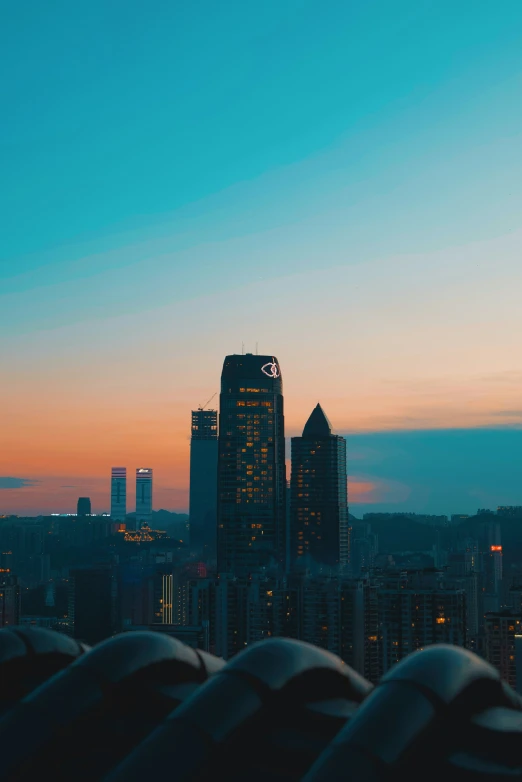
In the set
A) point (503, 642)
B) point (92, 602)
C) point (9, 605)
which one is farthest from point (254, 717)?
point (92, 602)

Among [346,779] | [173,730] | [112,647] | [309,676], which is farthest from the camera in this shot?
[112,647]

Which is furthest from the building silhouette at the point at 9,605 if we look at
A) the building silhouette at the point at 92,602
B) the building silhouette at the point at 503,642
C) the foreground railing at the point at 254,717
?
the foreground railing at the point at 254,717

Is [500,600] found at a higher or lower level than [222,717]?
lower

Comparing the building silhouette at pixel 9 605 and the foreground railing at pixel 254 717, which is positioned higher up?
the foreground railing at pixel 254 717

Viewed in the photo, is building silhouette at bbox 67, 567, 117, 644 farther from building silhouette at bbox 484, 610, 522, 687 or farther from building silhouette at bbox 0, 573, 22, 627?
building silhouette at bbox 484, 610, 522, 687

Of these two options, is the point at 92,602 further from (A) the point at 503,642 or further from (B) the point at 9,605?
(A) the point at 503,642

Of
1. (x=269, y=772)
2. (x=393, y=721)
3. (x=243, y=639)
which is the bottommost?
(x=243, y=639)

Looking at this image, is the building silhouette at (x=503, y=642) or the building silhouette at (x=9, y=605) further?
the building silhouette at (x=9, y=605)

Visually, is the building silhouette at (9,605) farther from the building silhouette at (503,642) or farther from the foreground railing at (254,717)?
the foreground railing at (254,717)

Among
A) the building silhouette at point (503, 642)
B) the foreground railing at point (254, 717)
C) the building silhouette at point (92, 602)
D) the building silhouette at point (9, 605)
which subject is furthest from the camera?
the building silhouette at point (92, 602)

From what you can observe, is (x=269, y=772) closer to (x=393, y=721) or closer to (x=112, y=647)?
(x=393, y=721)

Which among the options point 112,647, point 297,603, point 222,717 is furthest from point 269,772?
point 297,603
